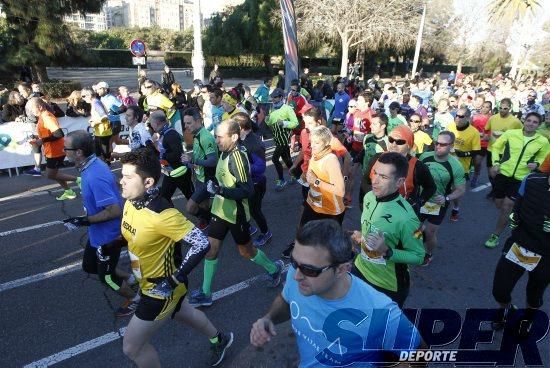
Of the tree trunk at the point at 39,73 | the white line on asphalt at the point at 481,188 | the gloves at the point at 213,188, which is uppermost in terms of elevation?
the tree trunk at the point at 39,73

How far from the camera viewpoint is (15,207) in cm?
689

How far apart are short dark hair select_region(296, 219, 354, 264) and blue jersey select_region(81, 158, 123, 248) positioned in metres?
2.38

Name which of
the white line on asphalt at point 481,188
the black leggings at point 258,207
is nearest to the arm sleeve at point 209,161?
the black leggings at point 258,207

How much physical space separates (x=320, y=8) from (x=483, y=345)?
90.8ft

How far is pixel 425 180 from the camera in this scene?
4.15 meters

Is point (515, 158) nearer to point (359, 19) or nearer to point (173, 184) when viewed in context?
point (173, 184)

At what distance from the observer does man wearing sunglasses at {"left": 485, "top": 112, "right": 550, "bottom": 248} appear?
5.22 m

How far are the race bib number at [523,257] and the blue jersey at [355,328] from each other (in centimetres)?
211

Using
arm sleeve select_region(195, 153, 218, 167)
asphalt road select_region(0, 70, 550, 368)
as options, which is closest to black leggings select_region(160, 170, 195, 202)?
arm sleeve select_region(195, 153, 218, 167)

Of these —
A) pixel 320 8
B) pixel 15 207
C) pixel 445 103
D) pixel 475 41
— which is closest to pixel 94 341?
pixel 15 207

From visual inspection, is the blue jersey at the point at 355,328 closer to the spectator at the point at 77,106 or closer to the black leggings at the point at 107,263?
the black leggings at the point at 107,263

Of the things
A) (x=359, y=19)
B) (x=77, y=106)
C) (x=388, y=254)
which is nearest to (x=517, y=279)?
(x=388, y=254)

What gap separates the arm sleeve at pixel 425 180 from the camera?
4.14 m

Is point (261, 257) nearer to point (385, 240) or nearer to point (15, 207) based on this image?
point (385, 240)
